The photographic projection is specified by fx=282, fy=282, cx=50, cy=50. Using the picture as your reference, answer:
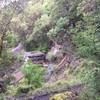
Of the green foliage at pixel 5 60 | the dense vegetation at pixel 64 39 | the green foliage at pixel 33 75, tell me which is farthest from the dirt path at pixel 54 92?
the green foliage at pixel 5 60

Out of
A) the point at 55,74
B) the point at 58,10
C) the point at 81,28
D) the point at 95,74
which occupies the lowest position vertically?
the point at 55,74

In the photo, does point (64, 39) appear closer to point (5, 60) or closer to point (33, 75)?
point (33, 75)

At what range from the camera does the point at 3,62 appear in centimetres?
1194

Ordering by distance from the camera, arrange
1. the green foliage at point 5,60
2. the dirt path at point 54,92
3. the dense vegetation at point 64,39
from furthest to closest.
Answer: the green foliage at point 5,60, the dirt path at point 54,92, the dense vegetation at point 64,39

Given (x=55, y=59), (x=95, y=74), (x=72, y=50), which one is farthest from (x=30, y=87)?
(x=55, y=59)

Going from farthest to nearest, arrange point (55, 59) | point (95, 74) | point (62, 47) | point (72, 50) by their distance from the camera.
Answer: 1. point (55, 59)
2. point (62, 47)
3. point (72, 50)
4. point (95, 74)

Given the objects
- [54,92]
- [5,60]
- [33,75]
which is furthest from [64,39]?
[54,92]

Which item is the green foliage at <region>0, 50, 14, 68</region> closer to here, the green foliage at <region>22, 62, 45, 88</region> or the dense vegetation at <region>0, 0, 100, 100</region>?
the dense vegetation at <region>0, 0, 100, 100</region>

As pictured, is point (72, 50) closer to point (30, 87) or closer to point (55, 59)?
point (55, 59)

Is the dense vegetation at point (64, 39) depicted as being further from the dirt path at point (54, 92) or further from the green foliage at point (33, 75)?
the dirt path at point (54, 92)

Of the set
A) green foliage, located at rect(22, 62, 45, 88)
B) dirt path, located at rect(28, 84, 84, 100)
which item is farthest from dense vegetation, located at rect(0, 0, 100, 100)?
dirt path, located at rect(28, 84, 84, 100)

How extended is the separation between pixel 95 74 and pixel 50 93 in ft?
9.38

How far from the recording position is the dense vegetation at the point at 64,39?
8531 millimetres

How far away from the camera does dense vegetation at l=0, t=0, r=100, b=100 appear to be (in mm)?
8531
